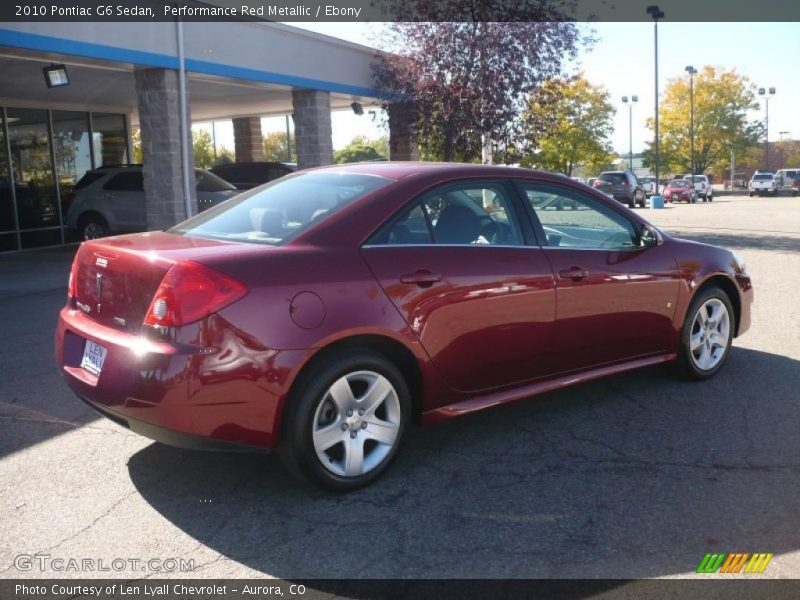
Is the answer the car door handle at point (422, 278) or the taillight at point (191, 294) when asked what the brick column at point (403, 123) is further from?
the taillight at point (191, 294)

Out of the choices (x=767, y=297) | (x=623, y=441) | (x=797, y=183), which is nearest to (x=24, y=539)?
(x=623, y=441)

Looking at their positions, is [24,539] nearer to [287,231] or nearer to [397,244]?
[287,231]

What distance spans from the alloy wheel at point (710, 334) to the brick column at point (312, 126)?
41.5ft

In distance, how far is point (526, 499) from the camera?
151 inches

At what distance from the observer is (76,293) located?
168 inches

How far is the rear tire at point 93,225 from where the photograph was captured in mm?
16219

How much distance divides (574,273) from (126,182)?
13.2 m

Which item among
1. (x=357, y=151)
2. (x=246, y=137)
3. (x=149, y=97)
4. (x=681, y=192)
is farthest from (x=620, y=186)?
(x=357, y=151)

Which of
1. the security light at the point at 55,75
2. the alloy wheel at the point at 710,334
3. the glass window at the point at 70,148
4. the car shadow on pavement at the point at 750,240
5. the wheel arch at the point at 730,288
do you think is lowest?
the car shadow on pavement at the point at 750,240

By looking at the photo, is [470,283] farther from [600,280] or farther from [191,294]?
[191,294]

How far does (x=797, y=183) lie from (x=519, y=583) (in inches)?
2422

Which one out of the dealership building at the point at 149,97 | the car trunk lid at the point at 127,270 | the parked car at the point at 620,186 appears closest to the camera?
the car trunk lid at the point at 127,270

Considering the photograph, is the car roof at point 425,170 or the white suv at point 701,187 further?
the white suv at point 701,187

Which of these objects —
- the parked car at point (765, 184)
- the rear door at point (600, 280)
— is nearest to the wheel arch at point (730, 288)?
the rear door at point (600, 280)
